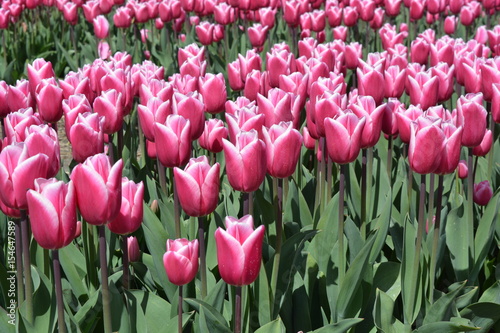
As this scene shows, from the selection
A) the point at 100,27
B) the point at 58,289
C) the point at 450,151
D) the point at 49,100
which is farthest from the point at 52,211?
the point at 100,27

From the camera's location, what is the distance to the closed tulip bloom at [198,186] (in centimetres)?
174

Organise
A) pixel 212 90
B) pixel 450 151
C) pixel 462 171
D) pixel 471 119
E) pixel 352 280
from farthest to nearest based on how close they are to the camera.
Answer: pixel 462 171
pixel 212 90
pixel 471 119
pixel 352 280
pixel 450 151

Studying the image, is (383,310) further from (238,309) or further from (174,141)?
(174,141)

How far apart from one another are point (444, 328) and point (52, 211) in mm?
1217

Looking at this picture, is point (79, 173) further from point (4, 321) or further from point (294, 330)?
point (294, 330)

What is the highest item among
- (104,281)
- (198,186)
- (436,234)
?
(198,186)

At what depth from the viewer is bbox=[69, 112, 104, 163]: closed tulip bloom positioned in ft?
6.79

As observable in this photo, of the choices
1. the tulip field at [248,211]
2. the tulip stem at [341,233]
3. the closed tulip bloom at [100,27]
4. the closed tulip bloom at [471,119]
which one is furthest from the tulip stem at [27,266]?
the closed tulip bloom at [100,27]

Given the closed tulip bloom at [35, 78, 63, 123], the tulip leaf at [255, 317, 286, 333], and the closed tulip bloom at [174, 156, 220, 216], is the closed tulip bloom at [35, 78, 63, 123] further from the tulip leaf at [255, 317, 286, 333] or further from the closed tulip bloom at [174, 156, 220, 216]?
the tulip leaf at [255, 317, 286, 333]

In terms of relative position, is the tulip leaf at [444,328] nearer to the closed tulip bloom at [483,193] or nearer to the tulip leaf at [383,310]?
the tulip leaf at [383,310]

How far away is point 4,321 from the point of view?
6.39ft

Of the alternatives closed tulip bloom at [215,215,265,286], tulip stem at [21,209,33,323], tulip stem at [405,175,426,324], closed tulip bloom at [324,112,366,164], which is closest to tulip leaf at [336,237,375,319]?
tulip stem at [405,175,426,324]

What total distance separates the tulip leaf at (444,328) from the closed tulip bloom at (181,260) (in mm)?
770

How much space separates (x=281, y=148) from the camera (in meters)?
1.90
